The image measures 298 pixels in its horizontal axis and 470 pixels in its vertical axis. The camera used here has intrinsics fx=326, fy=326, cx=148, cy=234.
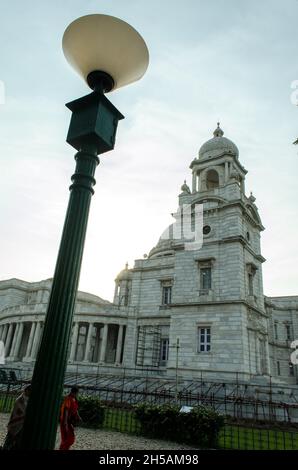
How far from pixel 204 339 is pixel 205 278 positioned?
4.73 metres

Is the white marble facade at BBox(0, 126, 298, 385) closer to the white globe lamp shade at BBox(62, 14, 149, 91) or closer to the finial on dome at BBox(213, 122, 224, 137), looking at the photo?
the finial on dome at BBox(213, 122, 224, 137)

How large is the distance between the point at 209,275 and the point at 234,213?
5.34 metres

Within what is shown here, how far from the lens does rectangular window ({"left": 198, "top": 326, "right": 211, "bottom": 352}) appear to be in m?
23.6

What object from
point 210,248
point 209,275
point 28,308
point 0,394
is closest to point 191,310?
point 209,275

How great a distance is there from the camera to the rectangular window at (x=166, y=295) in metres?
31.8

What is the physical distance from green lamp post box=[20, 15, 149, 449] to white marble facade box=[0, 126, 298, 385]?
2042 centimetres

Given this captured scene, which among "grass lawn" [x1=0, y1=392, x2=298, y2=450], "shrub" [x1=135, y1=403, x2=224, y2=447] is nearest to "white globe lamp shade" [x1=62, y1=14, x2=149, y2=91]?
"grass lawn" [x1=0, y1=392, x2=298, y2=450]

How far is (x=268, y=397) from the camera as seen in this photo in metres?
18.9

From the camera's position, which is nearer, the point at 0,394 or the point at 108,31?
the point at 108,31

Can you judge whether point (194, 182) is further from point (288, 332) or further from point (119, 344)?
point (288, 332)

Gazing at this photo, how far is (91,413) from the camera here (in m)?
12.3

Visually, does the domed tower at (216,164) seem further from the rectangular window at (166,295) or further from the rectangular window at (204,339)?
the rectangular window at (204,339)

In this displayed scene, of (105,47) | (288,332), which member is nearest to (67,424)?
(105,47)
